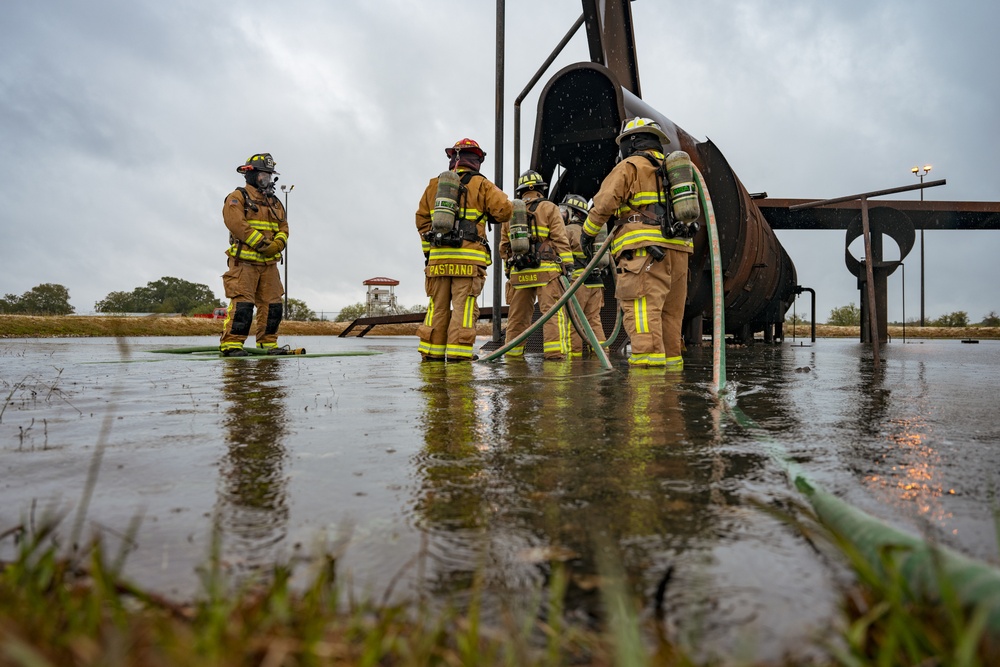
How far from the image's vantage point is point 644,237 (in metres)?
5.85

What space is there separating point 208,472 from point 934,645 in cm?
159

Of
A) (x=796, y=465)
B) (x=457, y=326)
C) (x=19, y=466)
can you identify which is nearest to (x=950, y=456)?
(x=796, y=465)

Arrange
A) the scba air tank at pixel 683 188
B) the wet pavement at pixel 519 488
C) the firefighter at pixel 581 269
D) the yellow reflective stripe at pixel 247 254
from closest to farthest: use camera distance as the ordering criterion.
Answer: the wet pavement at pixel 519 488 → the scba air tank at pixel 683 188 → the yellow reflective stripe at pixel 247 254 → the firefighter at pixel 581 269

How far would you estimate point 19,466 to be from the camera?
1773mm

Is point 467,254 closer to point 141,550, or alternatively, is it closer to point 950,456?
point 950,456

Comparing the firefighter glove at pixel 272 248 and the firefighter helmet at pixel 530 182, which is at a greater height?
the firefighter helmet at pixel 530 182

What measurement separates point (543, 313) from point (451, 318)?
1.69 metres

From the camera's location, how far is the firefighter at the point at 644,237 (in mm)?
5871

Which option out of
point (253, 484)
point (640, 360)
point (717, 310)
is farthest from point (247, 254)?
point (253, 484)

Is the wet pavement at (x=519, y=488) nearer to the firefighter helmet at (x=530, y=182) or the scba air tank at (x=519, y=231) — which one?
the scba air tank at (x=519, y=231)

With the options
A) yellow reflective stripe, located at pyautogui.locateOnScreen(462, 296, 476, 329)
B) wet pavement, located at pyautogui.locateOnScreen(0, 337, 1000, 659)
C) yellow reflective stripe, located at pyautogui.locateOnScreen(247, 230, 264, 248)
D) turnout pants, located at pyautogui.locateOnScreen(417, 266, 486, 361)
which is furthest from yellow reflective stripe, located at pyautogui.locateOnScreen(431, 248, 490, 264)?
wet pavement, located at pyautogui.locateOnScreen(0, 337, 1000, 659)

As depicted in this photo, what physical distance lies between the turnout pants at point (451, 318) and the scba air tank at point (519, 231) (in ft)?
3.07

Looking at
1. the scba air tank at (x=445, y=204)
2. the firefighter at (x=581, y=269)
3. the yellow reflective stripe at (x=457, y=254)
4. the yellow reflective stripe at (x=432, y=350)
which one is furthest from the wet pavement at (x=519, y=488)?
the firefighter at (x=581, y=269)

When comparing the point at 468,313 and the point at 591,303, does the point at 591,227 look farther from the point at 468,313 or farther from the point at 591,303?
the point at 591,303
